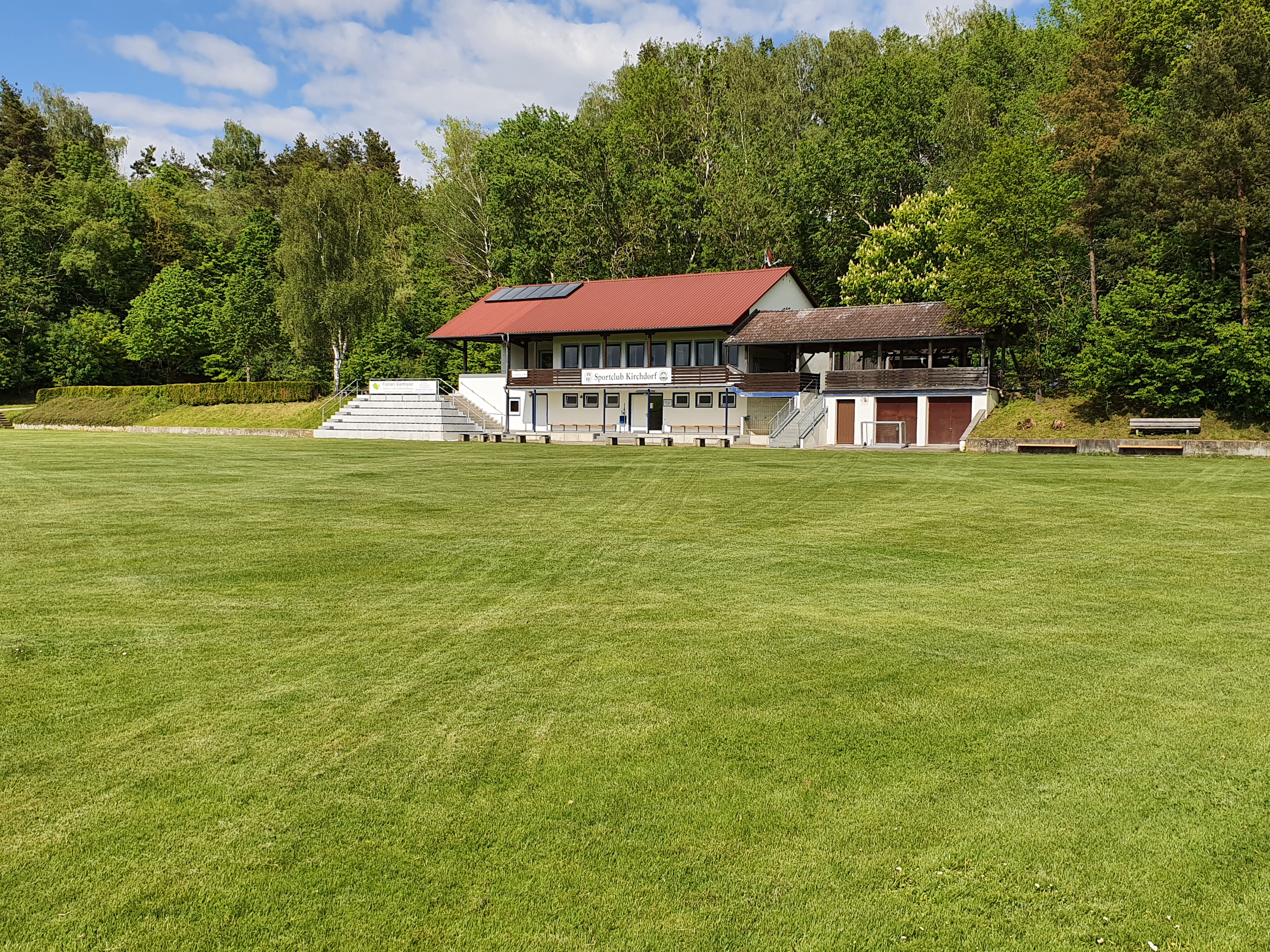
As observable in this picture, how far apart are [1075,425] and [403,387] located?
29.9m

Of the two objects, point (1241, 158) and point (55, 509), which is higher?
point (1241, 158)

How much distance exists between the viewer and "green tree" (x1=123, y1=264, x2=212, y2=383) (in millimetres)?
57062

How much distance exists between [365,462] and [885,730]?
20.5 metres

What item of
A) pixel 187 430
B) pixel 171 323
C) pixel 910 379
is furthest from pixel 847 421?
pixel 171 323

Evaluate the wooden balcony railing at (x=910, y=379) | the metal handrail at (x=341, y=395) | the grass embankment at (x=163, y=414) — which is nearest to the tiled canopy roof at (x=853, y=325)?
the wooden balcony railing at (x=910, y=379)

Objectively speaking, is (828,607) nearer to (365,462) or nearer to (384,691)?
(384,691)

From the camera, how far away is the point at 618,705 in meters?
5.26

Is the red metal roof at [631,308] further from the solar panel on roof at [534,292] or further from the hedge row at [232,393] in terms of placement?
the hedge row at [232,393]

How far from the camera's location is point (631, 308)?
147 feet

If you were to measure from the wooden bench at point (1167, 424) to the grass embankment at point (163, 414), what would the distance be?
36771 millimetres

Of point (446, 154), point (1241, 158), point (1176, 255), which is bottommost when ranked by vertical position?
point (1176, 255)

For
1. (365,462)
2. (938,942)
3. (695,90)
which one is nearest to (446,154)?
(695,90)

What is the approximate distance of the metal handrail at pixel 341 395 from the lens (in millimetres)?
46688

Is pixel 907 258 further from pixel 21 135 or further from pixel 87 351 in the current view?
pixel 21 135
